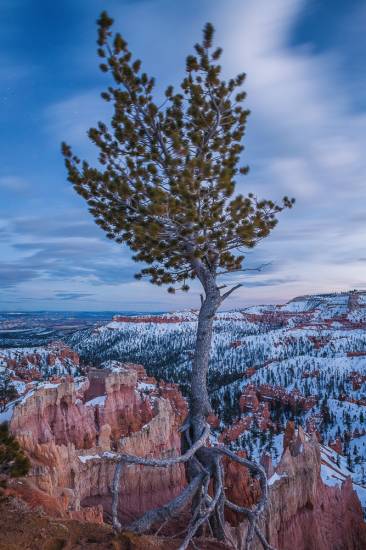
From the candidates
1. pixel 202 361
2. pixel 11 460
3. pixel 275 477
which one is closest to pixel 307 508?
pixel 275 477

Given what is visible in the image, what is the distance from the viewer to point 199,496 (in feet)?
20.7

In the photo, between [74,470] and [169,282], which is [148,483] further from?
[169,282]

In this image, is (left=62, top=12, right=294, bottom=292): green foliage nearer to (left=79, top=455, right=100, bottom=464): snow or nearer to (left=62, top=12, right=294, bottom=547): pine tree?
(left=62, top=12, right=294, bottom=547): pine tree

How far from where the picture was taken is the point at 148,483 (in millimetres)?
22328

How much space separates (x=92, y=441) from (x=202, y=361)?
911 inches

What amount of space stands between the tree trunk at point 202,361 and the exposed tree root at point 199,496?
0.23 m

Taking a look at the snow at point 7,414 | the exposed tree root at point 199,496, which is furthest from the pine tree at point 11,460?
the snow at point 7,414

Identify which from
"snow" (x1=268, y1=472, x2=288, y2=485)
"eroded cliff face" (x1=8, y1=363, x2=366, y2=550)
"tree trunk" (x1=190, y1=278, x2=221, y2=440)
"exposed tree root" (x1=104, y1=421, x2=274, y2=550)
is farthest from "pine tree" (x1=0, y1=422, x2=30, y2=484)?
"snow" (x1=268, y1=472, x2=288, y2=485)

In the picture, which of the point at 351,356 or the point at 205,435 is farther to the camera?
the point at 351,356

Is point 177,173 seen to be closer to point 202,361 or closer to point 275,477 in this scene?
point 202,361

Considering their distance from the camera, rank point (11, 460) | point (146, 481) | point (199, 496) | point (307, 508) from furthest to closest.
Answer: point (146, 481) < point (307, 508) < point (11, 460) < point (199, 496)

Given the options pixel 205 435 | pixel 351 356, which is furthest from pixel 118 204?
pixel 351 356

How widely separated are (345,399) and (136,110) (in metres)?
86.5

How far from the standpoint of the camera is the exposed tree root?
18.1ft
